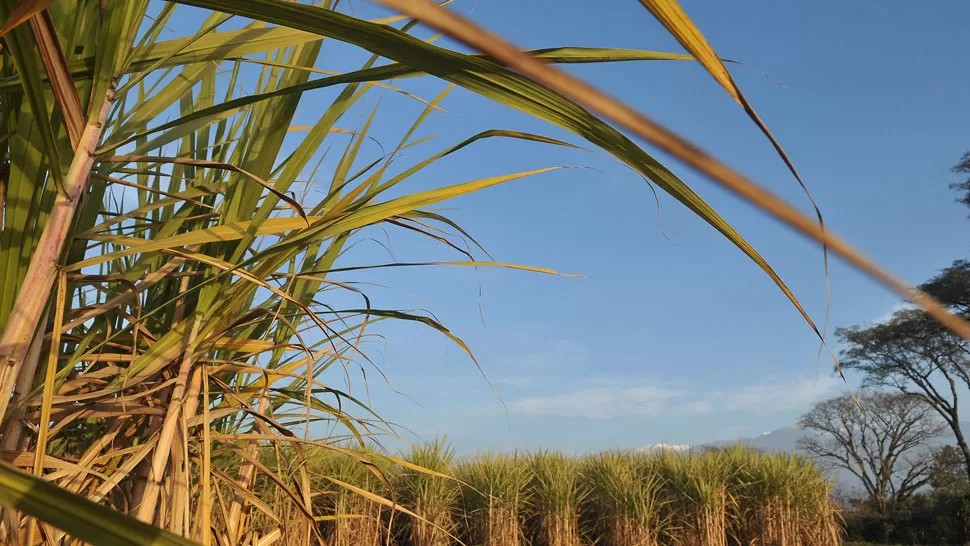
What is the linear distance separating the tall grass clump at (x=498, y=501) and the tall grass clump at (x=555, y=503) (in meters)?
0.11

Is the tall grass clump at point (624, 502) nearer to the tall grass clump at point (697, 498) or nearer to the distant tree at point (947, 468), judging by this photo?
the tall grass clump at point (697, 498)

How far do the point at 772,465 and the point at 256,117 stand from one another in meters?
5.40

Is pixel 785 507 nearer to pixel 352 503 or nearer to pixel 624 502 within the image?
pixel 624 502

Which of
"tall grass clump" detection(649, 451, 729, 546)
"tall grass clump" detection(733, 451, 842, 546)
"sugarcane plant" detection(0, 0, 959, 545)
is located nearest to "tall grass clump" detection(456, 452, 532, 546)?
"tall grass clump" detection(649, 451, 729, 546)

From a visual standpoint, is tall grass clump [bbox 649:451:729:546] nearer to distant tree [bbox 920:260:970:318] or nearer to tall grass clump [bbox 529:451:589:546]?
tall grass clump [bbox 529:451:589:546]

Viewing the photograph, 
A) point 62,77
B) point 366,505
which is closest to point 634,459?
point 366,505

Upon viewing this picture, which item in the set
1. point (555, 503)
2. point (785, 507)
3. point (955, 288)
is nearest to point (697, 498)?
point (785, 507)

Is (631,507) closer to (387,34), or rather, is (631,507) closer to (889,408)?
(387,34)

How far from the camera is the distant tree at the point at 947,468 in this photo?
11.6 m

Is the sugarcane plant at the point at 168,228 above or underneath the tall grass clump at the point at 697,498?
above

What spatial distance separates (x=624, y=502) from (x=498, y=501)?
3.18 feet

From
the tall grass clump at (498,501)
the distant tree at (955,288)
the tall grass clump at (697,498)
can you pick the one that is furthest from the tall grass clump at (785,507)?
the distant tree at (955,288)

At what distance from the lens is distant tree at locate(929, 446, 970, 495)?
11648mm

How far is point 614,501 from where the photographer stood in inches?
192
